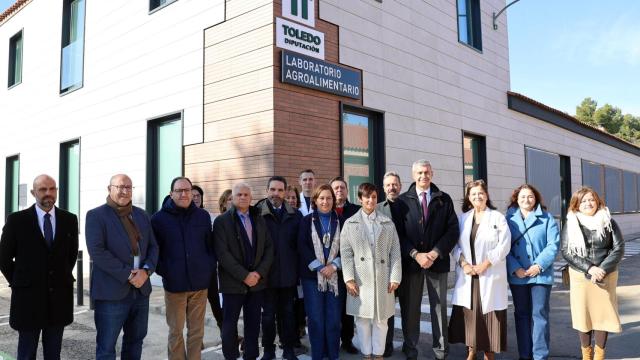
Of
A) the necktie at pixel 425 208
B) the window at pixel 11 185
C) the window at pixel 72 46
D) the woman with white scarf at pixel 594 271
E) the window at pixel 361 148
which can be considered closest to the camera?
the woman with white scarf at pixel 594 271

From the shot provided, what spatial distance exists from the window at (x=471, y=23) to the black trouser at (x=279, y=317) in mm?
9357

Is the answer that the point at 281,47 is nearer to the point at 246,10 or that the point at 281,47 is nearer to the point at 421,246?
the point at 246,10

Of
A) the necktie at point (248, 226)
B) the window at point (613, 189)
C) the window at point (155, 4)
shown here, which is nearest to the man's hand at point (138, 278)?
the necktie at point (248, 226)

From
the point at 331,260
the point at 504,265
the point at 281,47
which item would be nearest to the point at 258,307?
the point at 331,260

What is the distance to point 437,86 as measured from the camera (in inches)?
409

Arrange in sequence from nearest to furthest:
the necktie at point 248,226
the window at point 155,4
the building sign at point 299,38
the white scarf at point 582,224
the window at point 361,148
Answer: the white scarf at point 582,224 → the necktie at point 248,226 → the building sign at point 299,38 → the window at point 361,148 → the window at point 155,4

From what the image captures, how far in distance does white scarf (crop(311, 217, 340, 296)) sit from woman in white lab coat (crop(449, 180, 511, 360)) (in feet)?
3.94

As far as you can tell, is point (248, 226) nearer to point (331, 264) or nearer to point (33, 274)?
point (331, 264)

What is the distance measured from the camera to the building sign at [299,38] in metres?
7.11

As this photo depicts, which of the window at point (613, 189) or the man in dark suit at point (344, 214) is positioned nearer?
the man in dark suit at point (344, 214)

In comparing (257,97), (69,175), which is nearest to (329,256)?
(257,97)

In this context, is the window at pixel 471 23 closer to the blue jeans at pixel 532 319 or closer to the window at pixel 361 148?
the window at pixel 361 148

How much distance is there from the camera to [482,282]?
4.49 metres

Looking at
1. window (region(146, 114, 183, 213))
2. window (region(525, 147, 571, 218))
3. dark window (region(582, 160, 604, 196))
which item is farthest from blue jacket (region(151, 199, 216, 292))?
dark window (region(582, 160, 604, 196))
